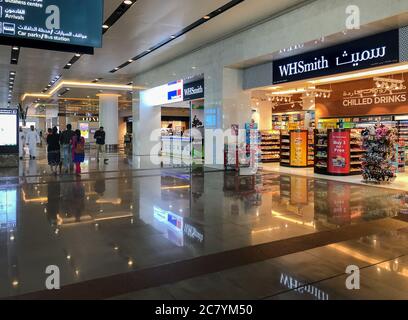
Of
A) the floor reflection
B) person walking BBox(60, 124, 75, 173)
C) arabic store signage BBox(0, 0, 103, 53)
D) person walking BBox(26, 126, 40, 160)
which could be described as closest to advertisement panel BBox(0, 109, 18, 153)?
person walking BBox(60, 124, 75, 173)

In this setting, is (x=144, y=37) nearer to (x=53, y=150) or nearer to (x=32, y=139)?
(x=53, y=150)

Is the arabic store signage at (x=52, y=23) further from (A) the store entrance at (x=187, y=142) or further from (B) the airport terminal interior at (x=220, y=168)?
(A) the store entrance at (x=187, y=142)

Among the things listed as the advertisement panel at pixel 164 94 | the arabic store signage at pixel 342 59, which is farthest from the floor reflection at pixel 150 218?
the advertisement panel at pixel 164 94

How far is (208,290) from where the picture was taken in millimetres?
2902

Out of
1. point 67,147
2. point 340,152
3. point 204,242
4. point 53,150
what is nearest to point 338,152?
point 340,152

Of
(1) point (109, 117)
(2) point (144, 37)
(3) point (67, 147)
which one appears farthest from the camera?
(1) point (109, 117)

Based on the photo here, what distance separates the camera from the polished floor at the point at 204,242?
2.98 m

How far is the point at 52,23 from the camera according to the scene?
5355mm

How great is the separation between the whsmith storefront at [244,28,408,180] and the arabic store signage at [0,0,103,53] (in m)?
5.74

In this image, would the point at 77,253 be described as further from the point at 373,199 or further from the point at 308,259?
the point at 373,199

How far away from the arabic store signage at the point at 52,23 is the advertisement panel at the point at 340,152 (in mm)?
7319

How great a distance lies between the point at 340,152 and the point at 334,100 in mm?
5477
